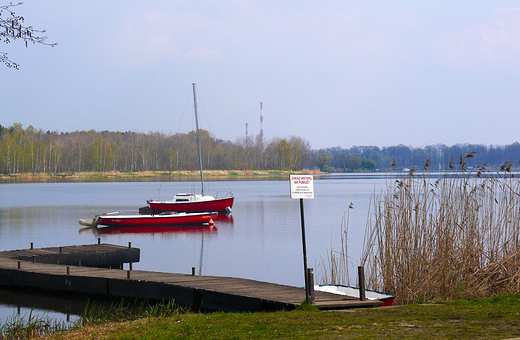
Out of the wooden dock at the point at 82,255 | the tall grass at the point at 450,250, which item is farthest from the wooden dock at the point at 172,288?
the tall grass at the point at 450,250

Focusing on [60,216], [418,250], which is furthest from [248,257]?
[60,216]

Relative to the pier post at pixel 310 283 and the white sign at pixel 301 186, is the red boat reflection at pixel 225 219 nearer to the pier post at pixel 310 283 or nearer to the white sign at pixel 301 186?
the pier post at pixel 310 283

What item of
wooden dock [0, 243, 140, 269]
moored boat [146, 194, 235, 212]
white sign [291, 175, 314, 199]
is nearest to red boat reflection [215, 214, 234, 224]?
moored boat [146, 194, 235, 212]

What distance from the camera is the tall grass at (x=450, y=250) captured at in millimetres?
9820

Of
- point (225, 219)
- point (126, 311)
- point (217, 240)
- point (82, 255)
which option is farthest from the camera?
point (225, 219)

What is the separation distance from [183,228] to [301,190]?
22563 mm

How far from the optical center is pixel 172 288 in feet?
33.7

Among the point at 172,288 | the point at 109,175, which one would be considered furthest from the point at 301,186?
the point at 109,175

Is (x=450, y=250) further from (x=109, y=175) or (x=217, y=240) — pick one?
(x=109, y=175)

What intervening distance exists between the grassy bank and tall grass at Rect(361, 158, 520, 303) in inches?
67.9

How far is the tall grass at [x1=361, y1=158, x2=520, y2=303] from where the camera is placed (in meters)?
9.82

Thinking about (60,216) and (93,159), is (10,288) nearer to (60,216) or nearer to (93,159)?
(60,216)

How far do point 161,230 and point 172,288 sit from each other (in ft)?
63.1

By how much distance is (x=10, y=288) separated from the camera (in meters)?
12.6
